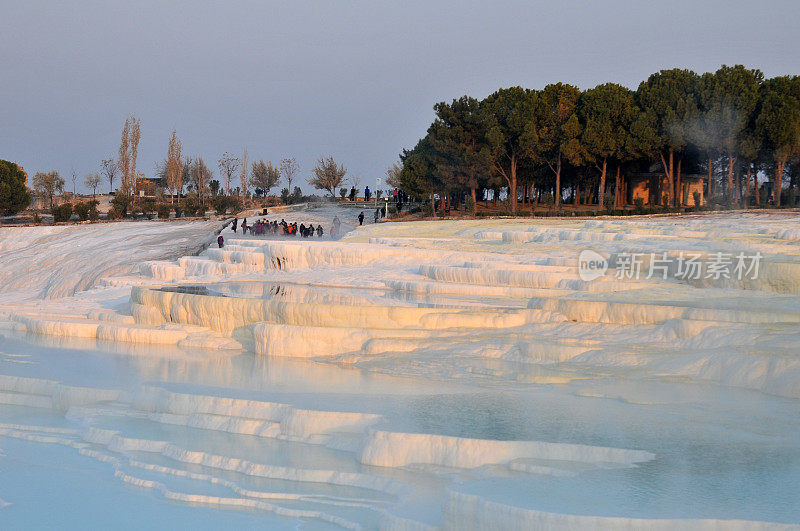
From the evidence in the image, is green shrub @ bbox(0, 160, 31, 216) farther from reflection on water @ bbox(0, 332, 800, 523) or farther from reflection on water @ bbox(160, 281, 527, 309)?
reflection on water @ bbox(0, 332, 800, 523)

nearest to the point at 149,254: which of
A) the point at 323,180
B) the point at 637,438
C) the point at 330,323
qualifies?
the point at 330,323

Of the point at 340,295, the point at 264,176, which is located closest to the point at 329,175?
the point at 264,176

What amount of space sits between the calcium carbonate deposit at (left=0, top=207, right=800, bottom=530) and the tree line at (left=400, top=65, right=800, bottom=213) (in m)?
21.2

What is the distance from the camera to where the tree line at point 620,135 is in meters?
33.3

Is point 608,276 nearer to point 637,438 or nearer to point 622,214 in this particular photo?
point 637,438

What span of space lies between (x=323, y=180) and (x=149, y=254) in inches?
1505

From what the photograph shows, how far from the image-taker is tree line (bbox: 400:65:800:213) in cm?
3328

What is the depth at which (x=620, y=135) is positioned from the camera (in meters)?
36.9

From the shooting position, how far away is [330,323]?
10555mm

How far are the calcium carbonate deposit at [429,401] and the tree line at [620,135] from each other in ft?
69.4

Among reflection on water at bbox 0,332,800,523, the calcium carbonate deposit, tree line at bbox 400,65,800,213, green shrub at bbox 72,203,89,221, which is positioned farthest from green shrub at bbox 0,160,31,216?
reflection on water at bbox 0,332,800,523

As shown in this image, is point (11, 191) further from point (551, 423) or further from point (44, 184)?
point (551, 423)

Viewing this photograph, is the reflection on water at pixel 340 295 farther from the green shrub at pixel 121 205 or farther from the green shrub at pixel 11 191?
the green shrub at pixel 11 191

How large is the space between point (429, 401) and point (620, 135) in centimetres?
3267
